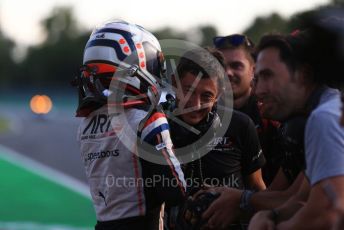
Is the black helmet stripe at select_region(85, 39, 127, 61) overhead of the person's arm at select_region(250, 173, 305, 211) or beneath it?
overhead

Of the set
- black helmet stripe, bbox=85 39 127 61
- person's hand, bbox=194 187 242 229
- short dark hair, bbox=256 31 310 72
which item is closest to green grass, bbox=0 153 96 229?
black helmet stripe, bbox=85 39 127 61

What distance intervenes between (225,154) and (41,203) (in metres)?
9.89

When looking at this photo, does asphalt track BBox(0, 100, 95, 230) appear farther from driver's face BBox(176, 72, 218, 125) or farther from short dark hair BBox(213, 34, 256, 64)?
driver's face BBox(176, 72, 218, 125)

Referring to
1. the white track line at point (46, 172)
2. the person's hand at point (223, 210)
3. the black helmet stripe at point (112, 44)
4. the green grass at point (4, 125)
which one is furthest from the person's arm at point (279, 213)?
the green grass at point (4, 125)

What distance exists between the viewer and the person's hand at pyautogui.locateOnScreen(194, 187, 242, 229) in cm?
404

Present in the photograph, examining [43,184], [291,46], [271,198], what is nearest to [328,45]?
[291,46]

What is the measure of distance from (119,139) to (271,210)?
1226 mm

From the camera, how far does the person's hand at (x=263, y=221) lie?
12.0ft

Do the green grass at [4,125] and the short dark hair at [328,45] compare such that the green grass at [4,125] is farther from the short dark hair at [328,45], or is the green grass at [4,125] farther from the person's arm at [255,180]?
the short dark hair at [328,45]

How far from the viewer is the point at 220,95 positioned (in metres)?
5.32

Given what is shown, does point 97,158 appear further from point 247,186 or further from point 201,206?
point 247,186

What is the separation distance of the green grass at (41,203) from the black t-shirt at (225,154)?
23.9ft

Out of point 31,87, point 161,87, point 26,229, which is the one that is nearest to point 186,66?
point 161,87

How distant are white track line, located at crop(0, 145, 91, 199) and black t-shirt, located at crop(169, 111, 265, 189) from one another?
1017 centimetres
